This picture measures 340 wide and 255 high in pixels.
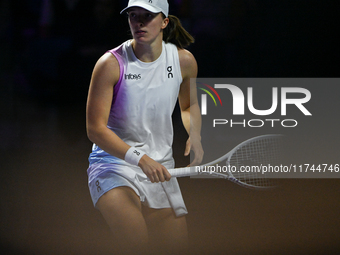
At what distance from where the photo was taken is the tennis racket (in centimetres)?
187

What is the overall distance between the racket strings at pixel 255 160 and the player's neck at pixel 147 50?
59 cm

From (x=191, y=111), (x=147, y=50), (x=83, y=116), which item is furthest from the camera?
(x=83, y=116)

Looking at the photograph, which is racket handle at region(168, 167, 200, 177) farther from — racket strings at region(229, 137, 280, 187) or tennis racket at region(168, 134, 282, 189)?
racket strings at region(229, 137, 280, 187)

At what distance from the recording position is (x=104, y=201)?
5.41 feet

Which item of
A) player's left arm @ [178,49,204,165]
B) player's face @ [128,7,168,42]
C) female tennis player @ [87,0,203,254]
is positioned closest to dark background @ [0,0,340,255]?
player's left arm @ [178,49,204,165]

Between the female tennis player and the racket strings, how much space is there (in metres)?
0.20

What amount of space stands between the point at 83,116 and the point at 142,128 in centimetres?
53

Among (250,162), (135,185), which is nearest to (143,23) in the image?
(135,185)

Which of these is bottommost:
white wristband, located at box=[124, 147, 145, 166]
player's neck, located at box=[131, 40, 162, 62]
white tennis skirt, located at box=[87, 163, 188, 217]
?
white tennis skirt, located at box=[87, 163, 188, 217]

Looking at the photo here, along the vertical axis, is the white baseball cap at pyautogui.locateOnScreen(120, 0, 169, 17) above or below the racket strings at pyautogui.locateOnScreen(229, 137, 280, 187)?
above

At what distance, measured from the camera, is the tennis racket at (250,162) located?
187 cm

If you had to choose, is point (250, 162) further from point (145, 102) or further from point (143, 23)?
point (143, 23)

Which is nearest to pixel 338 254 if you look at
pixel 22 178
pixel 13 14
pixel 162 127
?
pixel 162 127

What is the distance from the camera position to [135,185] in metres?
1.71
